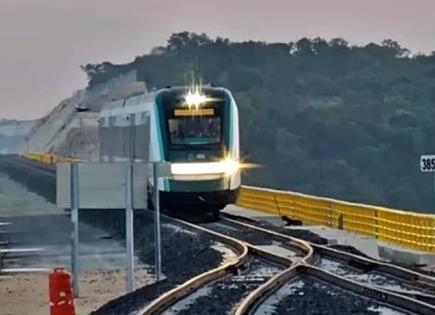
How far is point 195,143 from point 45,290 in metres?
12.4

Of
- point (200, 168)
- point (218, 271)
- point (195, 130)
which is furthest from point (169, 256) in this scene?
point (195, 130)

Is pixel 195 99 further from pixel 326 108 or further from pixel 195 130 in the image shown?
pixel 326 108

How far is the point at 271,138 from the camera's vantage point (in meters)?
103

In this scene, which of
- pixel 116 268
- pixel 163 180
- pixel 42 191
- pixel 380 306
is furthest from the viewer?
pixel 42 191

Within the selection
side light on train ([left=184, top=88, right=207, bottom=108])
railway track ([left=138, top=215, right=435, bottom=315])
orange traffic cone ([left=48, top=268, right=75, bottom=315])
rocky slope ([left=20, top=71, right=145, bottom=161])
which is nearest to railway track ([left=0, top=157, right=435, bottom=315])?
railway track ([left=138, top=215, right=435, bottom=315])

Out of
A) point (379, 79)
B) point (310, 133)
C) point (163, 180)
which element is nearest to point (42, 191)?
point (163, 180)

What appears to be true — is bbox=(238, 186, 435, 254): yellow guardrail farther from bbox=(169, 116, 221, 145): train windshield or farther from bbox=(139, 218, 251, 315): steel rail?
bbox=(139, 218, 251, 315): steel rail

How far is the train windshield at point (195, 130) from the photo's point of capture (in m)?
32.3

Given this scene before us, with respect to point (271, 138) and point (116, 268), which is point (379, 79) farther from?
point (116, 268)

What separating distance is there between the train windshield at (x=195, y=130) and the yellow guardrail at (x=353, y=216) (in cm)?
334

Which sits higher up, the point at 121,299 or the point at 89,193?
the point at 89,193

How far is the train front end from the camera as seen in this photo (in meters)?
32.1

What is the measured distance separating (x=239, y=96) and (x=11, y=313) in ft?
348

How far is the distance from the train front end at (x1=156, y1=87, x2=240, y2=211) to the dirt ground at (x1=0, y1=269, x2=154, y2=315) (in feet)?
28.8
